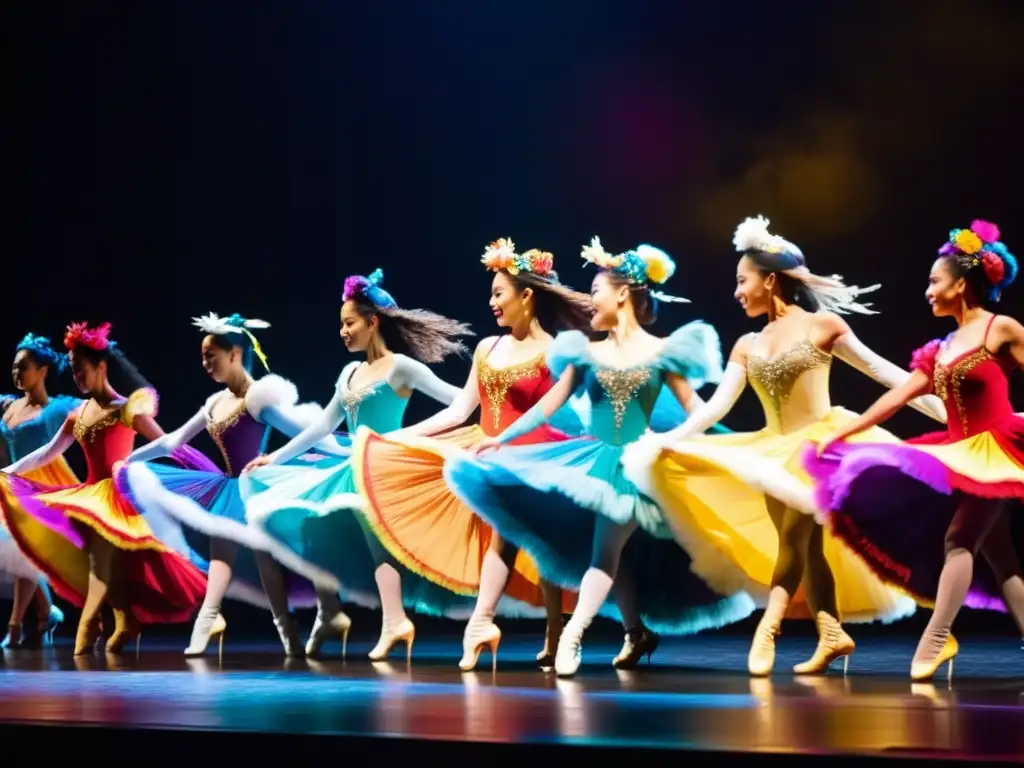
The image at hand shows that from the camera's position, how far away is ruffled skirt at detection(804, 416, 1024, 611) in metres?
4.56

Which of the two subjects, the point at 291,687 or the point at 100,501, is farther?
the point at 100,501

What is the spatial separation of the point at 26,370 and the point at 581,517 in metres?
3.32

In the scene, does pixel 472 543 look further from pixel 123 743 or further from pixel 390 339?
pixel 123 743

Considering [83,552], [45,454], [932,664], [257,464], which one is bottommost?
[932,664]

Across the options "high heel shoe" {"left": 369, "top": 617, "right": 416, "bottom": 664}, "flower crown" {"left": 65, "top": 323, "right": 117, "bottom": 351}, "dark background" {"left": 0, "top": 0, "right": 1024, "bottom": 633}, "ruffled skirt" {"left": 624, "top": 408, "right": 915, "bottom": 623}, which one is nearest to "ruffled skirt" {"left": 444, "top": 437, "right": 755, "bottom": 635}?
"ruffled skirt" {"left": 624, "top": 408, "right": 915, "bottom": 623}

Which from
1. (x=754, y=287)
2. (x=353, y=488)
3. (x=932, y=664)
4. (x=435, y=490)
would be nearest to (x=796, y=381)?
(x=754, y=287)

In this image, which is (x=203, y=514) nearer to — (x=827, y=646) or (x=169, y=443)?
(x=169, y=443)

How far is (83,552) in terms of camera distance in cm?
681

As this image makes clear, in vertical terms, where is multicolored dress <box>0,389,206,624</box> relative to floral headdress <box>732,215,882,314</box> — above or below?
below

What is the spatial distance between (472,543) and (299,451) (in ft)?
2.94

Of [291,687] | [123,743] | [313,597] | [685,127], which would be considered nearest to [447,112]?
[685,127]

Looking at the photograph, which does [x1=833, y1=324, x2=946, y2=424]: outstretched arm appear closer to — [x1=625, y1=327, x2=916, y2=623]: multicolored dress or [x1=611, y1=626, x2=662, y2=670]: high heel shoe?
[x1=625, y1=327, x2=916, y2=623]: multicolored dress

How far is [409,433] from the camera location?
5.87m

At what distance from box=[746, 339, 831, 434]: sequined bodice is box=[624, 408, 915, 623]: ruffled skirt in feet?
0.14
